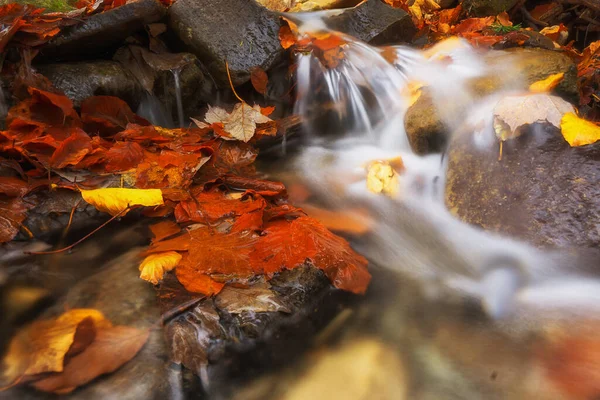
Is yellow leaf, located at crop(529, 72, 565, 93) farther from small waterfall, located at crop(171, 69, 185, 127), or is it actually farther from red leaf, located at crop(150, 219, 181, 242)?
small waterfall, located at crop(171, 69, 185, 127)

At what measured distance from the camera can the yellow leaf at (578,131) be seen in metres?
2.45

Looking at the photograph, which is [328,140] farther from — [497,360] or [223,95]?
[497,360]

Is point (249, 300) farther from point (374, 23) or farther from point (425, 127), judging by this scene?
point (374, 23)

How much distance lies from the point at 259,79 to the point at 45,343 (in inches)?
127

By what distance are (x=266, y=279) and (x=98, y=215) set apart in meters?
1.33

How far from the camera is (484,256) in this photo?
2.53 m

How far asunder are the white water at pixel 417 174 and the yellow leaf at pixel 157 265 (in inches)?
→ 48.2

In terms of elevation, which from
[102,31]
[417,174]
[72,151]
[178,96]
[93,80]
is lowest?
[417,174]

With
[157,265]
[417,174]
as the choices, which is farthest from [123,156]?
[417,174]

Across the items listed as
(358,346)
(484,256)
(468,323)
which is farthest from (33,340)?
(484,256)

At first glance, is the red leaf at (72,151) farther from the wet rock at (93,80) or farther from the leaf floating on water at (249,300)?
the leaf floating on water at (249,300)

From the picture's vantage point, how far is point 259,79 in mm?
4125

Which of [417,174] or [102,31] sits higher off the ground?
[102,31]

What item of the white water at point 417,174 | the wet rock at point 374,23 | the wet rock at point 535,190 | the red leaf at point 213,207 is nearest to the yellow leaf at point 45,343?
the red leaf at point 213,207
